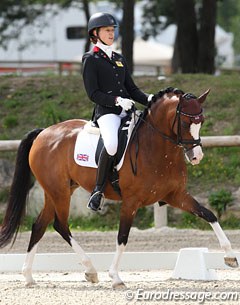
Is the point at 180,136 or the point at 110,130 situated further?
the point at 110,130

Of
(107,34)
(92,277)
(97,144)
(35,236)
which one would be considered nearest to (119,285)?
(92,277)

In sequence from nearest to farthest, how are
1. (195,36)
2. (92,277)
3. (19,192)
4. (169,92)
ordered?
(169,92) → (92,277) → (19,192) → (195,36)

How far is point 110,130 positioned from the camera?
7.93m

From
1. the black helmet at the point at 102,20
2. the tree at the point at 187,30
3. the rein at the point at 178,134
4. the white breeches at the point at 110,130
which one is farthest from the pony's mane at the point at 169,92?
the tree at the point at 187,30

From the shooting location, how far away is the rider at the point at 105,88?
7906mm

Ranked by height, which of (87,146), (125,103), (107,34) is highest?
(107,34)

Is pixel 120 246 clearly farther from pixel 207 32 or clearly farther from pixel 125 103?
pixel 207 32

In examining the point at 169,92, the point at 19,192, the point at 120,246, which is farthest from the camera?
the point at 19,192

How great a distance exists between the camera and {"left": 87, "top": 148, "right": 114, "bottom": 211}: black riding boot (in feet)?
26.0

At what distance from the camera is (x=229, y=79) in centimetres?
1502

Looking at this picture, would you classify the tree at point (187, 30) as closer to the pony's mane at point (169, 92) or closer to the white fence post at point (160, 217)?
the white fence post at point (160, 217)

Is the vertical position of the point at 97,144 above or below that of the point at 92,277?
above

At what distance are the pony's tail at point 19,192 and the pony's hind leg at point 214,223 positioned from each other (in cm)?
170

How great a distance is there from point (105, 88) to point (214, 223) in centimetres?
148
